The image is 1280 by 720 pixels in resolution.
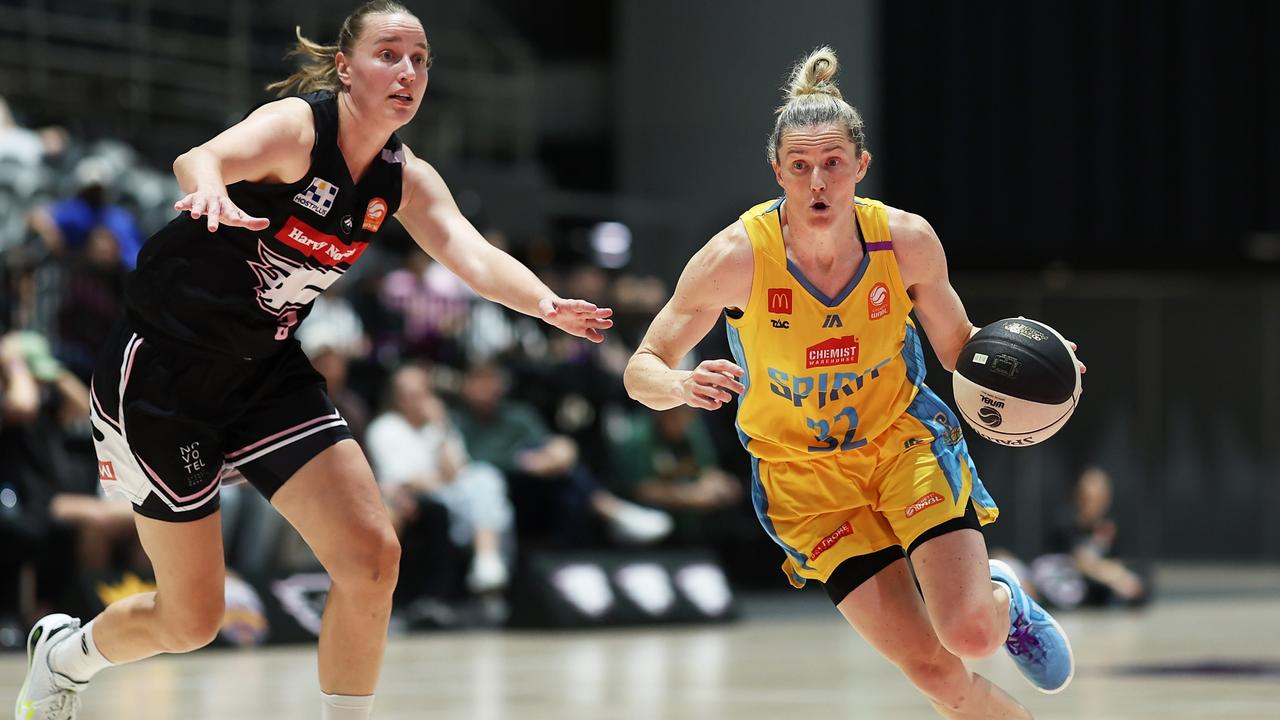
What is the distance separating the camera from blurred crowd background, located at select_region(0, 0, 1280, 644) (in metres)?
9.82

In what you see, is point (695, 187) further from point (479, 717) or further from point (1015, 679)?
point (479, 717)

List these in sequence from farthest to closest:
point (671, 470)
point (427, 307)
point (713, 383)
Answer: point (427, 307) < point (671, 470) < point (713, 383)

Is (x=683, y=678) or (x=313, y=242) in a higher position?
(x=313, y=242)

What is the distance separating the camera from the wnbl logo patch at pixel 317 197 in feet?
14.4

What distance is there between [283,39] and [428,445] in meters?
5.20

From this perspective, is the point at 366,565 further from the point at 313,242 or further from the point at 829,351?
the point at 829,351

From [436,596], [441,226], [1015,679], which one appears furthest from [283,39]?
[441,226]

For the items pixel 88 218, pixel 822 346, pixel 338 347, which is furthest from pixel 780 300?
pixel 88 218

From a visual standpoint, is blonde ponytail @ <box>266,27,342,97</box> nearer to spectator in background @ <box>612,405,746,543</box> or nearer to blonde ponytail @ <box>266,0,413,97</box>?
blonde ponytail @ <box>266,0,413,97</box>

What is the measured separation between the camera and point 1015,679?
7863 millimetres

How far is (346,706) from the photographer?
14.5 feet

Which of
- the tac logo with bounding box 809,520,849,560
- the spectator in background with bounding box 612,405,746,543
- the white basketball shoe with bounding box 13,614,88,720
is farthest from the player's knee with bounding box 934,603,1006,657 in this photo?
the spectator in background with bounding box 612,405,746,543

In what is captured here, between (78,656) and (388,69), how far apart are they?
194 centimetres

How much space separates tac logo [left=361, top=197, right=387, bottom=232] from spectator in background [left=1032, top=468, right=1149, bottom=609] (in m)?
9.28
